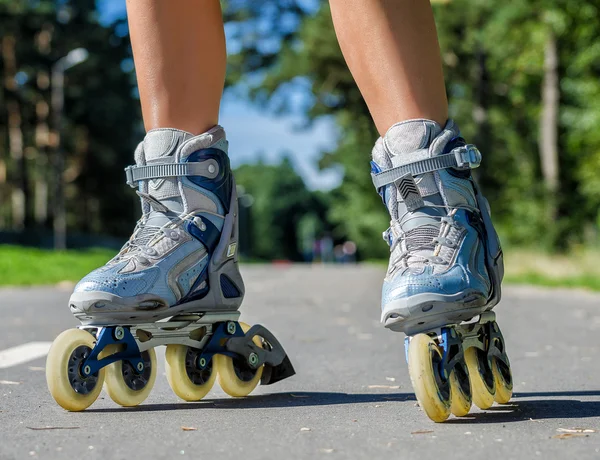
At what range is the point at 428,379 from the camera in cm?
219

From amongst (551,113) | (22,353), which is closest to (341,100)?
(551,113)

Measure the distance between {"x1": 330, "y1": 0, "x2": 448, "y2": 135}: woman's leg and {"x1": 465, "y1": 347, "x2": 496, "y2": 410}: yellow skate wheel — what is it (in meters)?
0.59

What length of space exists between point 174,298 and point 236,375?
303mm

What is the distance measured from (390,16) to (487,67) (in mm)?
30104

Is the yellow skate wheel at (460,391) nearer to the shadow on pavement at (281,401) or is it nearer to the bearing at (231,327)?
the shadow on pavement at (281,401)

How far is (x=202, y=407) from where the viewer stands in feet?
8.54

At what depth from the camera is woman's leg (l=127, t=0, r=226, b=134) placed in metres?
2.83

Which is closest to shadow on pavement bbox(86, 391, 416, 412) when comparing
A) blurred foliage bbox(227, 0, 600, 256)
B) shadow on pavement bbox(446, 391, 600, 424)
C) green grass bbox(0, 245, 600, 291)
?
shadow on pavement bbox(446, 391, 600, 424)

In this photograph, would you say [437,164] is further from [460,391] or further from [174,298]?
[174,298]

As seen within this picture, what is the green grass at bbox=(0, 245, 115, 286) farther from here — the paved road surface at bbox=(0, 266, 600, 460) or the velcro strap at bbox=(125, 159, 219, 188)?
the velcro strap at bbox=(125, 159, 219, 188)

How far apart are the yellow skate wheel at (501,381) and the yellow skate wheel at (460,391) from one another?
0.16m

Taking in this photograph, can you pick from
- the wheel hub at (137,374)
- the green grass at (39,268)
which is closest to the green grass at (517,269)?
the green grass at (39,268)

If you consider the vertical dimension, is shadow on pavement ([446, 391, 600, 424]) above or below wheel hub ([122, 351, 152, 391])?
below

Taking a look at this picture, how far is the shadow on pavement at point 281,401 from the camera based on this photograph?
260 centimetres
